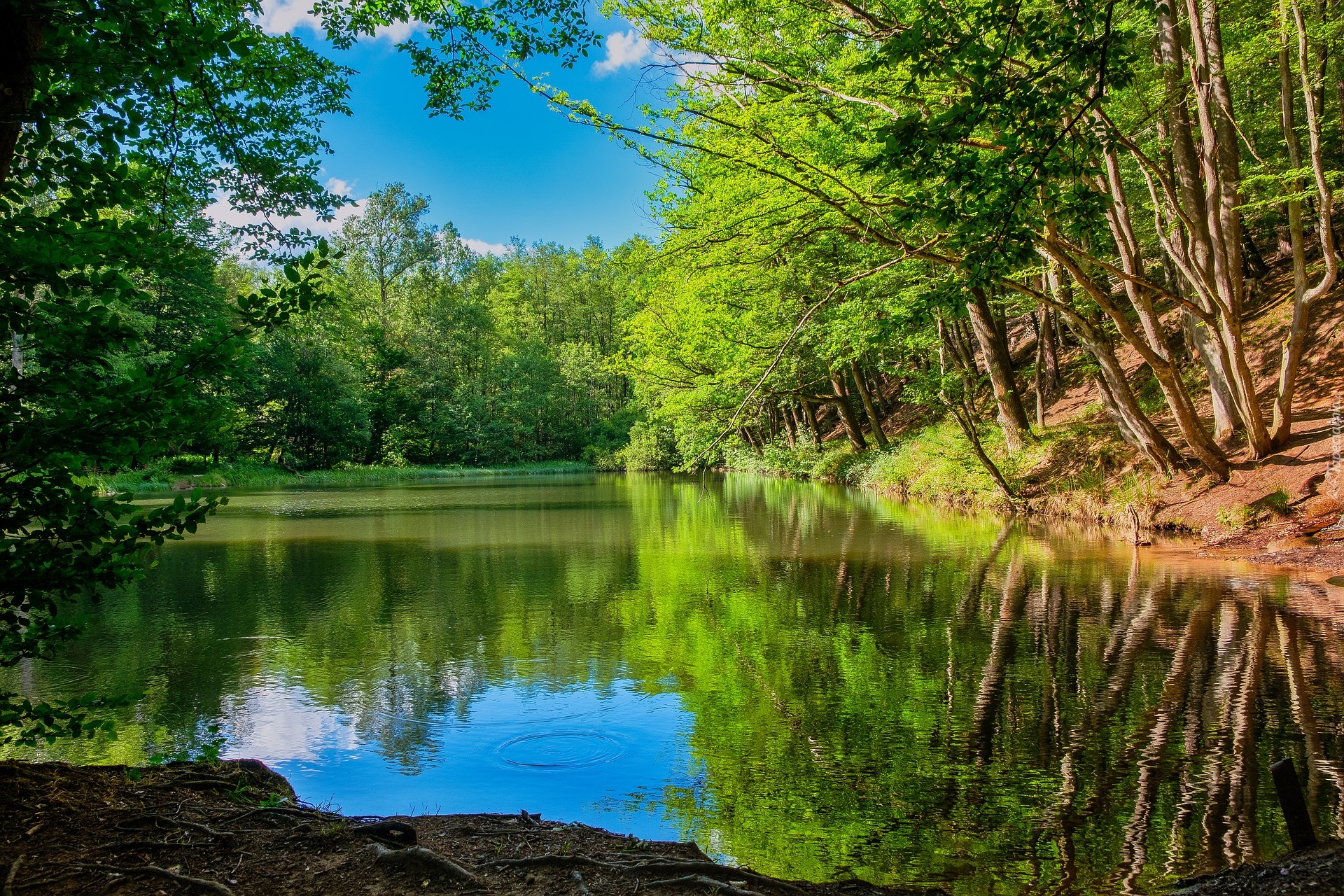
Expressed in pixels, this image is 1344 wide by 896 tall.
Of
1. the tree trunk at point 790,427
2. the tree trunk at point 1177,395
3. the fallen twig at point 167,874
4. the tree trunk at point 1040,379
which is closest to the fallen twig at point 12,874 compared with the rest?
the fallen twig at point 167,874

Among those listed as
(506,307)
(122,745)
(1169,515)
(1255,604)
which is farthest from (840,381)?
(506,307)

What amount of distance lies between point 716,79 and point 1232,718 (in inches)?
324

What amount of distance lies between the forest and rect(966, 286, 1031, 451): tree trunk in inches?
3.0

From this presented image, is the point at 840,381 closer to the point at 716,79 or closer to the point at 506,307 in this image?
the point at 716,79

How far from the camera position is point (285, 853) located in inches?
138

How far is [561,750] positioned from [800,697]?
1.99m

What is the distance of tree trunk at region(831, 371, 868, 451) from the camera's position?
29.9 metres

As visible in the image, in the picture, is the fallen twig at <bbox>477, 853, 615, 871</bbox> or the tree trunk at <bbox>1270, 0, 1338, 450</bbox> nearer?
the fallen twig at <bbox>477, 853, 615, 871</bbox>

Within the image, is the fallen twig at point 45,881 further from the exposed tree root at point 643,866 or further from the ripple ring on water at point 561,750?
the ripple ring on water at point 561,750

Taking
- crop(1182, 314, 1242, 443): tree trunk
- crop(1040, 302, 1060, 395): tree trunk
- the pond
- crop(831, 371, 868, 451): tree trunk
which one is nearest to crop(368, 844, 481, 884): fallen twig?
the pond

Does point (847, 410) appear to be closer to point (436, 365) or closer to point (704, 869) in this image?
point (704, 869)

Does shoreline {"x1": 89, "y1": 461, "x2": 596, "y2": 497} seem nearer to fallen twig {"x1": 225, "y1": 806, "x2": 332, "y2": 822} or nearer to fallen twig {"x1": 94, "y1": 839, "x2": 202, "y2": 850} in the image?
fallen twig {"x1": 225, "y1": 806, "x2": 332, "y2": 822}

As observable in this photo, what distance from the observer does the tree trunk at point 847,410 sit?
1177 inches

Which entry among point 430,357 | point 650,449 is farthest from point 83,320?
point 430,357
